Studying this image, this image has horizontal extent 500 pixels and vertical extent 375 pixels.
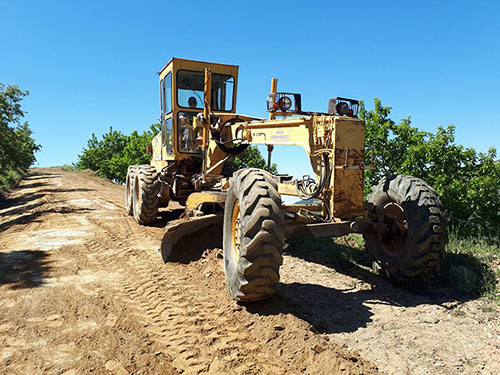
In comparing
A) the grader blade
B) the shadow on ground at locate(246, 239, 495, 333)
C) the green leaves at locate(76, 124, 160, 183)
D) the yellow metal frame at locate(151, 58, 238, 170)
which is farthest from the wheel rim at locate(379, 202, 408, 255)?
the green leaves at locate(76, 124, 160, 183)

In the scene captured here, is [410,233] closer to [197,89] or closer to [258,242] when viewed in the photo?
[258,242]

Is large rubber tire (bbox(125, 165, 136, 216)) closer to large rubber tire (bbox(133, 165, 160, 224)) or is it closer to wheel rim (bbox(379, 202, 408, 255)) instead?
large rubber tire (bbox(133, 165, 160, 224))

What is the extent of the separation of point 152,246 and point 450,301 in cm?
504

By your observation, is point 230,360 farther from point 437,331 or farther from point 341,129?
point 341,129

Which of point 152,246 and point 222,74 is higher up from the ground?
point 222,74

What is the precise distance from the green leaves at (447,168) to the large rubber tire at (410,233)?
11.6 feet

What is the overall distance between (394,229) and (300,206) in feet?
4.98

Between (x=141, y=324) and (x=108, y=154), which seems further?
(x=108, y=154)

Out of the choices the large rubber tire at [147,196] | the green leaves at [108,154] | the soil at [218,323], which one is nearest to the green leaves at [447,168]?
the soil at [218,323]

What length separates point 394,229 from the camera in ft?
17.9

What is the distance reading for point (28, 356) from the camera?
352cm

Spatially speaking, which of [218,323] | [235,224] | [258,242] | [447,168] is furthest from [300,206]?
[447,168]

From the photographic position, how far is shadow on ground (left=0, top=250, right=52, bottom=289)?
5.47 meters

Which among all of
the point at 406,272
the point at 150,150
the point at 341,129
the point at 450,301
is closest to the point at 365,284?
the point at 406,272
